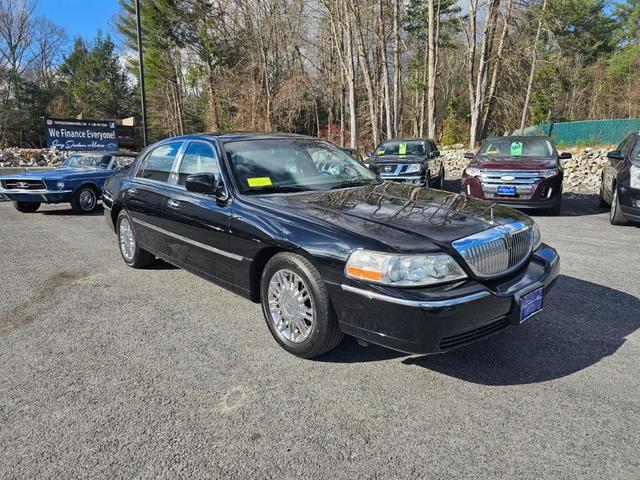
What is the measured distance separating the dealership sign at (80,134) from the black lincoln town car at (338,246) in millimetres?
18654

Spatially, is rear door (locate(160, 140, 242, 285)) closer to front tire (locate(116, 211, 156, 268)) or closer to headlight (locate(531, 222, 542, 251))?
front tire (locate(116, 211, 156, 268))

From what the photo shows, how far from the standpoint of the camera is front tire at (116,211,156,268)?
5371mm

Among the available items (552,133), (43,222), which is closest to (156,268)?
(43,222)

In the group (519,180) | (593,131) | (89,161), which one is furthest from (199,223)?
(593,131)

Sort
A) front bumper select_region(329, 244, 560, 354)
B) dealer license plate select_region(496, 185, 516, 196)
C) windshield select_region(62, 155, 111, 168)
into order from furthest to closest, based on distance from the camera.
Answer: windshield select_region(62, 155, 111, 168), dealer license plate select_region(496, 185, 516, 196), front bumper select_region(329, 244, 560, 354)

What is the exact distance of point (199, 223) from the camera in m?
3.98

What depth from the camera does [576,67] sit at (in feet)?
115

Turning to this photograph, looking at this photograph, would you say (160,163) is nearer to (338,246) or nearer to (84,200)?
(338,246)

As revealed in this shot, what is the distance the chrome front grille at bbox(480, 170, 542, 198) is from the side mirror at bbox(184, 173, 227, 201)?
6605 millimetres

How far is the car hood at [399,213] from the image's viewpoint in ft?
9.25

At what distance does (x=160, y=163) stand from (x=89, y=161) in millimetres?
7218

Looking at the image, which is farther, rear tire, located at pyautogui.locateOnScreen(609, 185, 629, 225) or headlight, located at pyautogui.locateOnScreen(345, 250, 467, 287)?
rear tire, located at pyautogui.locateOnScreen(609, 185, 629, 225)

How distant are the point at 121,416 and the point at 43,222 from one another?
8.03 m

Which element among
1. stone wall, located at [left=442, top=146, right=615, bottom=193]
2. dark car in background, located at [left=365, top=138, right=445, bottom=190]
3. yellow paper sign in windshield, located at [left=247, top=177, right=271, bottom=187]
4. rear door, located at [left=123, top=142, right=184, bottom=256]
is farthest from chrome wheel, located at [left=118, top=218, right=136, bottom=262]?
stone wall, located at [left=442, top=146, right=615, bottom=193]
